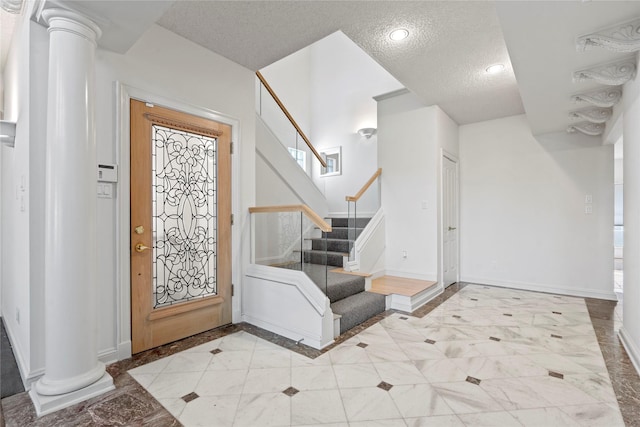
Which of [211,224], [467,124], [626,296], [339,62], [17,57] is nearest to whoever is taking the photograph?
[17,57]

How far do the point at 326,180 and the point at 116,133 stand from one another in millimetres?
4921

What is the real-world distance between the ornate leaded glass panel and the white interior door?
3.38m

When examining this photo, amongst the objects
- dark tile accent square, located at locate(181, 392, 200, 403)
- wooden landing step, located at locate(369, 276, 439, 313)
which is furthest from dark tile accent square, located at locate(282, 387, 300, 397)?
wooden landing step, located at locate(369, 276, 439, 313)

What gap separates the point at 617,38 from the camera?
2.05 m

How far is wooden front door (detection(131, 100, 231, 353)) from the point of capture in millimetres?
2598

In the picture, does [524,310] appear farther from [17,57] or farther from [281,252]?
[17,57]

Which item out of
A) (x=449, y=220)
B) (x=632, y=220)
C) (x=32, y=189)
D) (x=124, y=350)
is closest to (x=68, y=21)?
(x=32, y=189)

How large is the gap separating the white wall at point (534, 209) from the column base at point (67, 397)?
5.15 meters

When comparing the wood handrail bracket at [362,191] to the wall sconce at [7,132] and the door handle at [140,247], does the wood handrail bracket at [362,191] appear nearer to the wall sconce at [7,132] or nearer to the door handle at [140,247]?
the door handle at [140,247]

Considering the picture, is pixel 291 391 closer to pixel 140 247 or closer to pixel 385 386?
pixel 385 386

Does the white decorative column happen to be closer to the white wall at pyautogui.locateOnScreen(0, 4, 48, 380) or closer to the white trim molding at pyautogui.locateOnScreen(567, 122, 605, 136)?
the white wall at pyautogui.locateOnScreen(0, 4, 48, 380)

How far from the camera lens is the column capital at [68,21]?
1.90 m

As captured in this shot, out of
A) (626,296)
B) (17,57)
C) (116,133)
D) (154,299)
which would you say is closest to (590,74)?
(626,296)

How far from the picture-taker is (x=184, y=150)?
2.93 m
